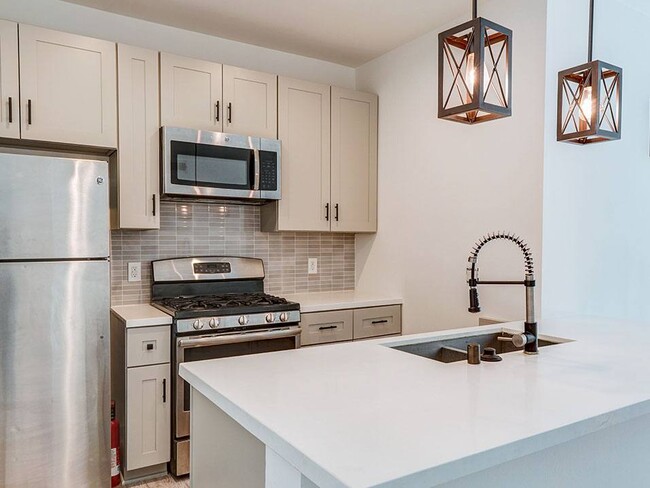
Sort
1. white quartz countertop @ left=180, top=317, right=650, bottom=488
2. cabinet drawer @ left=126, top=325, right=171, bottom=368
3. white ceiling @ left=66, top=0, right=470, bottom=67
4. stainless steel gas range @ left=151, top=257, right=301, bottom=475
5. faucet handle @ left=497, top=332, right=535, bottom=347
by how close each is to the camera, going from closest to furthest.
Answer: white quartz countertop @ left=180, top=317, right=650, bottom=488
faucet handle @ left=497, top=332, right=535, bottom=347
cabinet drawer @ left=126, top=325, right=171, bottom=368
stainless steel gas range @ left=151, top=257, right=301, bottom=475
white ceiling @ left=66, top=0, right=470, bottom=67

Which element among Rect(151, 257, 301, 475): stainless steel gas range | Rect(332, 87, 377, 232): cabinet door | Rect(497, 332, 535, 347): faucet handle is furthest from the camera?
Rect(332, 87, 377, 232): cabinet door

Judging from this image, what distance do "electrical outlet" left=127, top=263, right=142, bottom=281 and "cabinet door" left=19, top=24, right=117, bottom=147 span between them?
0.77 m

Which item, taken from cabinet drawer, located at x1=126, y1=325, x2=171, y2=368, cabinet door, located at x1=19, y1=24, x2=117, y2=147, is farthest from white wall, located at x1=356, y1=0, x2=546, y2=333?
cabinet door, located at x1=19, y1=24, x2=117, y2=147

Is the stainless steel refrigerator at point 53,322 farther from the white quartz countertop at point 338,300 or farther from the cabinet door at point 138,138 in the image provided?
the white quartz countertop at point 338,300

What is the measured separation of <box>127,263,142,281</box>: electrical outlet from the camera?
121 inches

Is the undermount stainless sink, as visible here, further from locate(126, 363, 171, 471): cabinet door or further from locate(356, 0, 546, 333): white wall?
locate(126, 363, 171, 471): cabinet door

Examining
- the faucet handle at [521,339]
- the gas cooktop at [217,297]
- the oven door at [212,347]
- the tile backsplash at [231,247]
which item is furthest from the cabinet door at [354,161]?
the faucet handle at [521,339]

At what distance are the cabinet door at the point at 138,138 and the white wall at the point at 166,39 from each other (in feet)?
1.25

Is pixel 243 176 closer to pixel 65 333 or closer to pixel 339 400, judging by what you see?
pixel 65 333

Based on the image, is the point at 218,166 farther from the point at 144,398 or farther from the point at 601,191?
the point at 601,191

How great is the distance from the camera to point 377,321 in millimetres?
3375

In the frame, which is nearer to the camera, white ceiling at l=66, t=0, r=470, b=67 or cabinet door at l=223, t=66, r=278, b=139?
white ceiling at l=66, t=0, r=470, b=67

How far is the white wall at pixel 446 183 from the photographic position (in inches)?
103

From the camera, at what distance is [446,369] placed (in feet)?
4.98
